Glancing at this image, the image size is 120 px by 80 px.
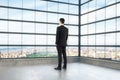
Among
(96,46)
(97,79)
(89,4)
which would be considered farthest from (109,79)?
(89,4)

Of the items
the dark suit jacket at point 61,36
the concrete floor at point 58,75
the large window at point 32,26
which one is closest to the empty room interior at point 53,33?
the large window at point 32,26

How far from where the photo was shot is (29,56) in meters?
5.96

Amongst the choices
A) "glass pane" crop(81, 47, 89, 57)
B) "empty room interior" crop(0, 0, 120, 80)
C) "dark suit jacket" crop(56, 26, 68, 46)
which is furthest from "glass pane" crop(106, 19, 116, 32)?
"dark suit jacket" crop(56, 26, 68, 46)

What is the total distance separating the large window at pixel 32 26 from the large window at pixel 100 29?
507mm

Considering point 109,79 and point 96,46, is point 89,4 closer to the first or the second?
point 96,46

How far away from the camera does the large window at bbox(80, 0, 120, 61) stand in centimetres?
516

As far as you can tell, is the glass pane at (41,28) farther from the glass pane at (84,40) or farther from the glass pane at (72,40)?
the glass pane at (84,40)

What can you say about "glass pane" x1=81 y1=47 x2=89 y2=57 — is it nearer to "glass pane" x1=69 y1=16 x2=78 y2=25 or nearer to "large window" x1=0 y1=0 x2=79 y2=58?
"large window" x1=0 y1=0 x2=79 y2=58

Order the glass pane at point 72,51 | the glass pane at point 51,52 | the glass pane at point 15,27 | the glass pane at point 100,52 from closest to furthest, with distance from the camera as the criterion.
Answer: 1. the glass pane at point 100,52
2. the glass pane at point 15,27
3. the glass pane at point 51,52
4. the glass pane at point 72,51

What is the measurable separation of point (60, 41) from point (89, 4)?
9.06 ft

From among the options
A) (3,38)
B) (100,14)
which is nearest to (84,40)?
(100,14)

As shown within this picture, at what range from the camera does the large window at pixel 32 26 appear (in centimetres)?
564

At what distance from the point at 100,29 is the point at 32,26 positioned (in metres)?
2.63

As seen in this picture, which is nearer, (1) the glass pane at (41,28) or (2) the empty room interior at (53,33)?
(2) the empty room interior at (53,33)
